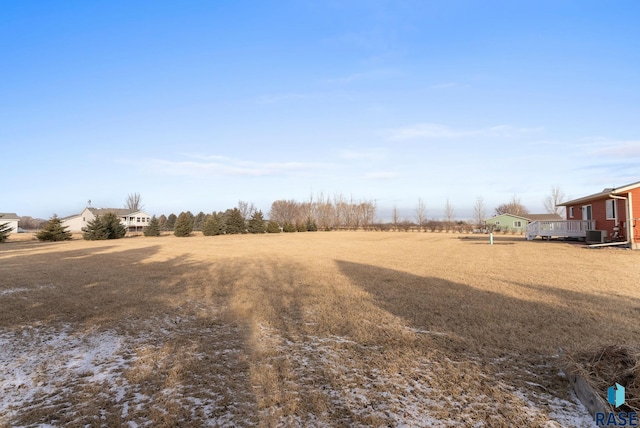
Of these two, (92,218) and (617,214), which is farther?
(92,218)

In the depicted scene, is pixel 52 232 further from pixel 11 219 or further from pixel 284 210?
pixel 284 210

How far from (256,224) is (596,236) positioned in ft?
114

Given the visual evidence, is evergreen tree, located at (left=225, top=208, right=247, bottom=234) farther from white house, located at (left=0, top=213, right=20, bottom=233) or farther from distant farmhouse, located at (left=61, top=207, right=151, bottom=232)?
white house, located at (left=0, top=213, right=20, bottom=233)

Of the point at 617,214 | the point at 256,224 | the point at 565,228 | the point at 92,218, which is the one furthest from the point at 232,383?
the point at 92,218

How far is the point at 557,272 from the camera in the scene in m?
10.1

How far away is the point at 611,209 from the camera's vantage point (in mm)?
18703

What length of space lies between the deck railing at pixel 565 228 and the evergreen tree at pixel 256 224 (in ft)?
101

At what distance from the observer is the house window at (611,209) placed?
1845cm

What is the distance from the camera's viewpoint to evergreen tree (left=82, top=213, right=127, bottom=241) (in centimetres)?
2939

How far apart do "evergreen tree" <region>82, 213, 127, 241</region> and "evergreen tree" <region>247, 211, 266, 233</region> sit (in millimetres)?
15388

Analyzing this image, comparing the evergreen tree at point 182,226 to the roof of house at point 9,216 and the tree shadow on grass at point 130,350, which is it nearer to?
the tree shadow on grass at point 130,350

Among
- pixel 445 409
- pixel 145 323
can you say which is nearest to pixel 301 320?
pixel 145 323

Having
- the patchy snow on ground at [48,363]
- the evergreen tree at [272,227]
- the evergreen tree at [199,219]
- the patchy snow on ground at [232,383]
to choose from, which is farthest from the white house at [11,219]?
the patchy snow on ground at [232,383]

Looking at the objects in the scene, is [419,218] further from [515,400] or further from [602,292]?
[515,400]
